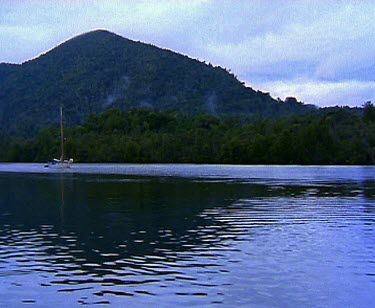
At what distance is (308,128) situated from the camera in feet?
366

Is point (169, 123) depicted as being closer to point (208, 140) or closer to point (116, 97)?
point (208, 140)

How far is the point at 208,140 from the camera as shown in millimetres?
129500

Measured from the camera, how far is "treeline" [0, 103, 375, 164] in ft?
371

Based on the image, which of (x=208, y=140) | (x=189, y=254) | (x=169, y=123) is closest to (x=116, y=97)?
(x=169, y=123)

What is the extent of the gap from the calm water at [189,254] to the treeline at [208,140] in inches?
3173

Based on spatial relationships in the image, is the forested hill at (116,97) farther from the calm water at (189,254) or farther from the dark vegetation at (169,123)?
the calm water at (189,254)

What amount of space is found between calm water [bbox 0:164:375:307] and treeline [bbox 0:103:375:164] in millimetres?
80584

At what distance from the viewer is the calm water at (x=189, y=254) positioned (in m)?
13.6

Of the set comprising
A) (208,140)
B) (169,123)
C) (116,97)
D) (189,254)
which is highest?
(116,97)

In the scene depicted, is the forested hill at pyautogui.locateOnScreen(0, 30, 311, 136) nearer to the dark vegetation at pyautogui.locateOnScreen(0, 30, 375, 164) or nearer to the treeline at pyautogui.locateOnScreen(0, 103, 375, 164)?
the dark vegetation at pyautogui.locateOnScreen(0, 30, 375, 164)

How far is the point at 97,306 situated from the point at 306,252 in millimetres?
7713

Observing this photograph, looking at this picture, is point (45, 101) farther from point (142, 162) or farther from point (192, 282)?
point (192, 282)

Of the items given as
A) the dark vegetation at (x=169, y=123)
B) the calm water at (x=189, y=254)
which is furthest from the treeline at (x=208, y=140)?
the calm water at (x=189, y=254)

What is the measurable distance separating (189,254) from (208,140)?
111 meters
